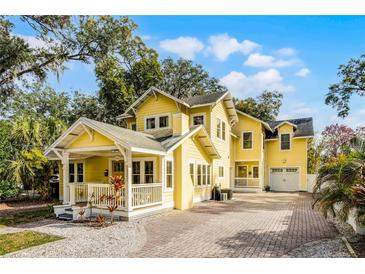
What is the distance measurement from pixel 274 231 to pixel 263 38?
6.18 meters

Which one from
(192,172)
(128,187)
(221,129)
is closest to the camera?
(128,187)

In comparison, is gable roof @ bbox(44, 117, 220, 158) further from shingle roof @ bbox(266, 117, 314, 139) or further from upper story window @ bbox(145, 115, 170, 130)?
shingle roof @ bbox(266, 117, 314, 139)

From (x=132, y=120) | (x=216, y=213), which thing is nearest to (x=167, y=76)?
(x=132, y=120)

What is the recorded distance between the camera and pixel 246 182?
74.9 ft

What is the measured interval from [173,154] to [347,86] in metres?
13.8

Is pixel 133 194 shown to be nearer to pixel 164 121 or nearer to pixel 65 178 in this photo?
pixel 65 178

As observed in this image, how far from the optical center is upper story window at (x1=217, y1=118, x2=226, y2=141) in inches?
715

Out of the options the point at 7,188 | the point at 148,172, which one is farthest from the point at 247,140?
the point at 7,188

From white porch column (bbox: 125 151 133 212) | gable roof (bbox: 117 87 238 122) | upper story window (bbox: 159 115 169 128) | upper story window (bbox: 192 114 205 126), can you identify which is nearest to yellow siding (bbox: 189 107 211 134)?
upper story window (bbox: 192 114 205 126)

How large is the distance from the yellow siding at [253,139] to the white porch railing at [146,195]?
12883 millimetres

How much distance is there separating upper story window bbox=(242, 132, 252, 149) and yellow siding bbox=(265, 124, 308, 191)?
2570mm

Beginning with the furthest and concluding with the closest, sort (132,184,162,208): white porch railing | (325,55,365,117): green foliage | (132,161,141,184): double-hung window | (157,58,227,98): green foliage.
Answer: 1. (157,58,227,98): green foliage
2. (325,55,365,117): green foliage
3. (132,161,141,184): double-hung window
4. (132,184,162,208): white porch railing

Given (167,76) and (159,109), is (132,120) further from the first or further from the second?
(167,76)

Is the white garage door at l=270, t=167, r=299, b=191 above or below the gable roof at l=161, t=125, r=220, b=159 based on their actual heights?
below
